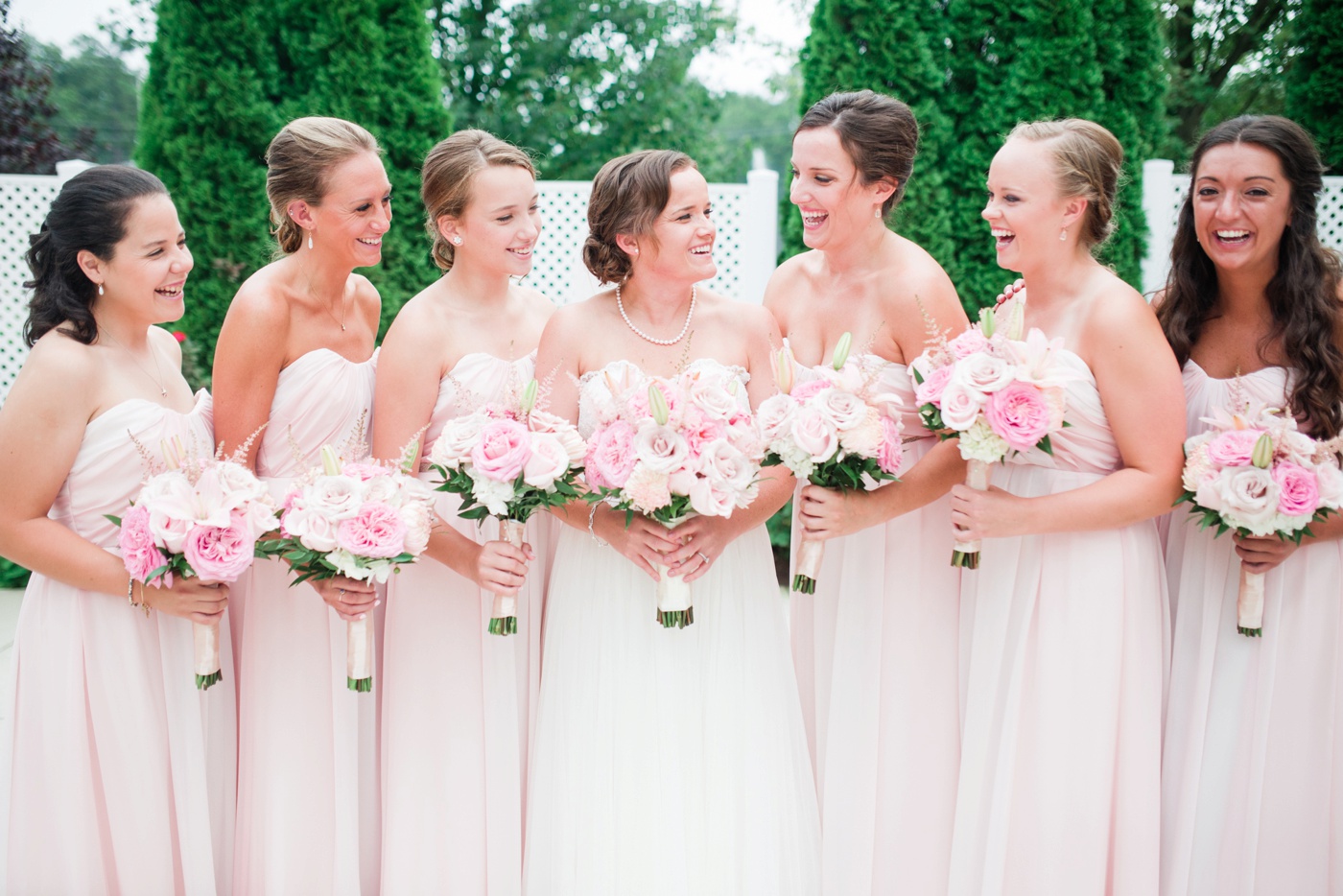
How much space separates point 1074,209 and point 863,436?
119cm

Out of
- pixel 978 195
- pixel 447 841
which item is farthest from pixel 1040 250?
pixel 978 195

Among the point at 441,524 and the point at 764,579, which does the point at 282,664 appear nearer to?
the point at 441,524

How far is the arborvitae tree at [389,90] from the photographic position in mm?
8789

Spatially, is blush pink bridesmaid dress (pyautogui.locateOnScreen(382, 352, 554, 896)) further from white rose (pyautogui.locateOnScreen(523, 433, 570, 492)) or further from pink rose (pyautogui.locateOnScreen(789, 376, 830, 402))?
pink rose (pyautogui.locateOnScreen(789, 376, 830, 402))

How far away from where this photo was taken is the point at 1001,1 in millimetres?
8273

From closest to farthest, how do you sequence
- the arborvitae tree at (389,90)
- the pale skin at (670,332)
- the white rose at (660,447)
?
1. the white rose at (660,447)
2. the pale skin at (670,332)
3. the arborvitae tree at (389,90)

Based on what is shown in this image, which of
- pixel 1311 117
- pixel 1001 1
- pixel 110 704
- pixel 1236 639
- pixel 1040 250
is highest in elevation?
pixel 1001 1

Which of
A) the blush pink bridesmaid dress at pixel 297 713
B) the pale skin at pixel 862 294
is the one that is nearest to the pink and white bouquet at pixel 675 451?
the pale skin at pixel 862 294

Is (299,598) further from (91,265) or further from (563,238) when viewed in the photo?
Result: (563,238)

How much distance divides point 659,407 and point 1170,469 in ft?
5.67

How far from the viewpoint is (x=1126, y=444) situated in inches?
132

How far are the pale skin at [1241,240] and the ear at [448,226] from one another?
2.83 meters

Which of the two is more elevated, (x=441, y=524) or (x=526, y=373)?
(x=526, y=373)

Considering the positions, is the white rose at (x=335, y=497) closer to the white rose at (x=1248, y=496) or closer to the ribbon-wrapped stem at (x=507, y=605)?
the ribbon-wrapped stem at (x=507, y=605)
